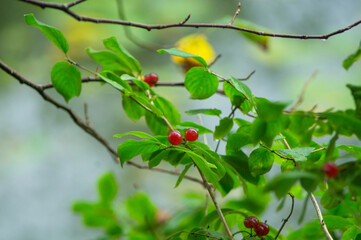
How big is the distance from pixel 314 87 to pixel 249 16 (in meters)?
0.59

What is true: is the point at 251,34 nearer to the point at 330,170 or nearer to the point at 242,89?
the point at 242,89

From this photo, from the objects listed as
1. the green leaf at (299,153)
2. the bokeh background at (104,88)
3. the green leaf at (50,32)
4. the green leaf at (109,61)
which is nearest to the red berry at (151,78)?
the green leaf at (109,61)

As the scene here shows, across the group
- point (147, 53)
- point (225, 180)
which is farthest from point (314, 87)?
point (225, 180)

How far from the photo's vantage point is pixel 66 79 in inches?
20.0

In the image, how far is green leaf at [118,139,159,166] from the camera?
0.41m

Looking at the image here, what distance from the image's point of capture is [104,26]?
203 centimetres

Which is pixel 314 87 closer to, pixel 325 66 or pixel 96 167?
pixel 325 66

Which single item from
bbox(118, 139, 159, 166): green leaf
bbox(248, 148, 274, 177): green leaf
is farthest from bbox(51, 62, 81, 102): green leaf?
bbox(248, 148, 274, 177): green leaf

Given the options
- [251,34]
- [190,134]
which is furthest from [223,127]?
Result: [251,34]

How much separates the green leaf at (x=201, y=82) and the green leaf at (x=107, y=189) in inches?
15.7

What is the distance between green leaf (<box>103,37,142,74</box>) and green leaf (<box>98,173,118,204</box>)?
0.32 metres

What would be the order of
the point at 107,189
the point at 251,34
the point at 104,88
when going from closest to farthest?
the point at 251,34
the point at 107,189
the point at 104,88

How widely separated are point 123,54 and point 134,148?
0.15 m

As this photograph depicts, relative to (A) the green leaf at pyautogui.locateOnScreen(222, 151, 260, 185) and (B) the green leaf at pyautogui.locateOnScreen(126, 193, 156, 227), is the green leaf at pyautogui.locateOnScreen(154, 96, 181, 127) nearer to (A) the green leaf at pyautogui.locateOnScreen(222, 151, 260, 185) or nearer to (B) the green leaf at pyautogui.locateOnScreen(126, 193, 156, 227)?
(A) the green leaf at pyautogui.locateOnScreen(222, 151, 260, 185)
